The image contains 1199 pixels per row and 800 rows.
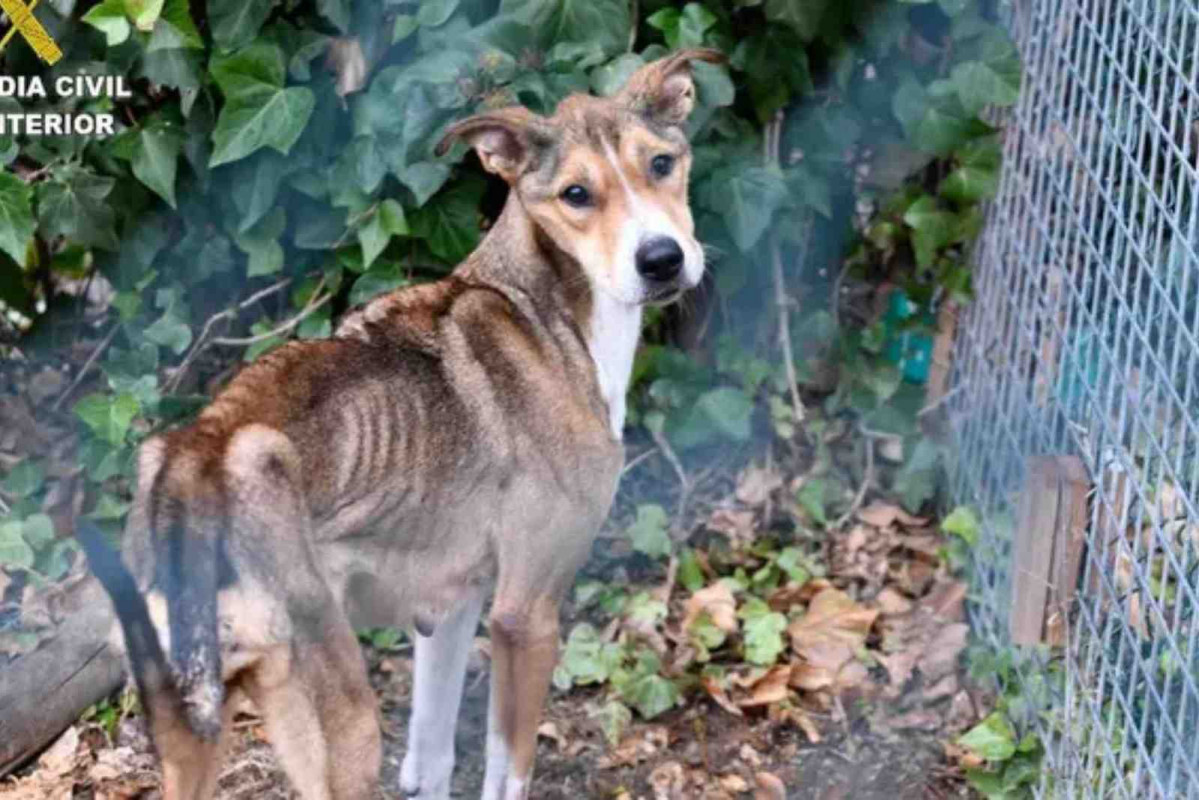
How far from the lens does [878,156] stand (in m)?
5.58

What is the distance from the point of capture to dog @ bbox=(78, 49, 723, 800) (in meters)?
3.27

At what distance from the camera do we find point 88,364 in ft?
17.6

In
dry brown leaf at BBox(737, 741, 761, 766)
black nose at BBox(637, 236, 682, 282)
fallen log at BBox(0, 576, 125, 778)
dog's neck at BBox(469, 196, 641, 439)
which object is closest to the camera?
black nose at BBox(637, 236, 682, 282)

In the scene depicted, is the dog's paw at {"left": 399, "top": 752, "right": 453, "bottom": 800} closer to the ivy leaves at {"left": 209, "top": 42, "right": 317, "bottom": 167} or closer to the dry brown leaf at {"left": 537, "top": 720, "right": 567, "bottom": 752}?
the dry brown leaf at {"left": 537, "top": 720, "right": 567, "bottom": 752}

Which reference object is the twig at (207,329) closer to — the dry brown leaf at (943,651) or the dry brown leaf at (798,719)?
the dry brown leaf at (798,719)

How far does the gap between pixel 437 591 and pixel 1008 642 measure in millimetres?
1630

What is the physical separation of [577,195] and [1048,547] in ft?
4.36

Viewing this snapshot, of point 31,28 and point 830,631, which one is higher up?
point 31,28

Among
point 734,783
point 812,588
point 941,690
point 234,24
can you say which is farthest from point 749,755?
point 234,24

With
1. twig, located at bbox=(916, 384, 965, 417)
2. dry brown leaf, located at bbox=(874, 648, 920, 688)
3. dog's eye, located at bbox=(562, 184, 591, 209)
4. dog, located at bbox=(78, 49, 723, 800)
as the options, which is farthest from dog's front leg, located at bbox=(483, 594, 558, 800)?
twig, located at bbox=(916, 384, 965, 417)

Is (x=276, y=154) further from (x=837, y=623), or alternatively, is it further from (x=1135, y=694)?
(x=1135, y=694)

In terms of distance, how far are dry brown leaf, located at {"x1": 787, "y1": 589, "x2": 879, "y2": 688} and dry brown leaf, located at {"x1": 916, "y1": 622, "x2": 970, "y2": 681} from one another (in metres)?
0.17

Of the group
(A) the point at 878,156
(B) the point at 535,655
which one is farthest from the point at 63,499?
(A) the point at 878,156

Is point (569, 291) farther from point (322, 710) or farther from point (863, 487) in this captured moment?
point (863, 487)
